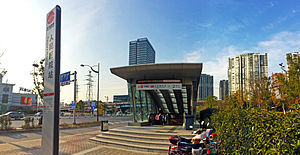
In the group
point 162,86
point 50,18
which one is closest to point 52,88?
point 50,18

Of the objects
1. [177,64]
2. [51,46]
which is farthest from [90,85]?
[51,46]

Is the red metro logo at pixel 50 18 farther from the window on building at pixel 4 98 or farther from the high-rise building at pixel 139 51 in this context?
the high-rise building at pixel 139 51

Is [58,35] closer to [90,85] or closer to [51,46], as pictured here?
[51,46]

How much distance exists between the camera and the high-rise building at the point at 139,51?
495ft

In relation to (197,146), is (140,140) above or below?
below

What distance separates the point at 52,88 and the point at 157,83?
1010cm

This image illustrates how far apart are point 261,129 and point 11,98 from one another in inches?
3202

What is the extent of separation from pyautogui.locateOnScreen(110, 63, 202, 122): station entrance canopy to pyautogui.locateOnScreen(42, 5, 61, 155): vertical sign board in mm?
8265

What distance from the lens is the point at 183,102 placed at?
66.8 ft

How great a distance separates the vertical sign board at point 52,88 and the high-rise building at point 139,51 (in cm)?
14435

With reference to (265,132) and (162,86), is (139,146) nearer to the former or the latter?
(162,86)

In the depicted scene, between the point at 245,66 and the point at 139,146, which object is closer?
the point at 139,146

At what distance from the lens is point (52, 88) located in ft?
16.9

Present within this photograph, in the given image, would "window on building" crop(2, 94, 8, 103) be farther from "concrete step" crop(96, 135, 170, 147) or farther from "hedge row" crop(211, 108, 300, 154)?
"hedge row" crop(211, 108, 300, 154)
